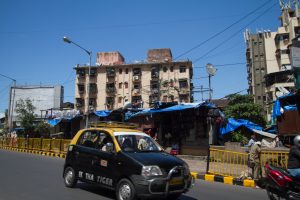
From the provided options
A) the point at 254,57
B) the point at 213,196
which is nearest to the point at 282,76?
the point at 254,57

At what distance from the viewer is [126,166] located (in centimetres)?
689

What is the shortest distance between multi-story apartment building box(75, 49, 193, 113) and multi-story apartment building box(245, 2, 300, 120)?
→ 1416 centimetres

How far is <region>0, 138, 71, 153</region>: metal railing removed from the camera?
2275 cm

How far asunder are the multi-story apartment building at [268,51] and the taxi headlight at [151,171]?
156 ft

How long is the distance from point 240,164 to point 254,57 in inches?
2381

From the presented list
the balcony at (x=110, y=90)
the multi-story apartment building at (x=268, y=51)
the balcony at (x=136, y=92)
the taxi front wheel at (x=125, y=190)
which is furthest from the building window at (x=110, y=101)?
the taxi front wheel at (x=125, y=190)

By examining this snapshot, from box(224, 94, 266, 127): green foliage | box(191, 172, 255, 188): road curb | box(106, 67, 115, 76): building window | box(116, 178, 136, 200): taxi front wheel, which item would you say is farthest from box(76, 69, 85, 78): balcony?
box(116, 178, 136, 200): taxi front wheel

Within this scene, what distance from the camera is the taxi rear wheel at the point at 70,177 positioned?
8789 millimetres

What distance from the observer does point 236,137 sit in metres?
22.5

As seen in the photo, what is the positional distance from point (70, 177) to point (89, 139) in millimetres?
1337

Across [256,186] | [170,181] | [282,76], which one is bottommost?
[256,186]

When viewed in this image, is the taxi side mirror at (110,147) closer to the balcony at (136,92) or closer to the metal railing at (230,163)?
the metal railing at (230,163)

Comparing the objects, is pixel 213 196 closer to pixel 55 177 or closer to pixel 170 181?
pixel 170 181

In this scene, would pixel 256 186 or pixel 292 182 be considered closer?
pixel 292 182
